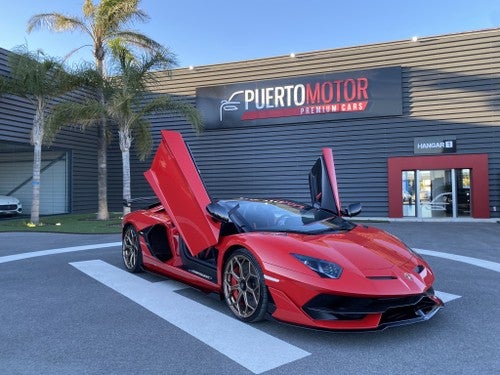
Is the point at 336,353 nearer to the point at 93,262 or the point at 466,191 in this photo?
the point at 93,262

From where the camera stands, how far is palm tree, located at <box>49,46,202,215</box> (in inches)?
543

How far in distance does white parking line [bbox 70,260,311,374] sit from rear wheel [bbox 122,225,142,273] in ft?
0.62

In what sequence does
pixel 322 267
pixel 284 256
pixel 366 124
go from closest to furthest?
pixel 322 267 → pixel 284 256 → pixel 366 124

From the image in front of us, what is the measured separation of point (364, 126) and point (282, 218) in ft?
42.6

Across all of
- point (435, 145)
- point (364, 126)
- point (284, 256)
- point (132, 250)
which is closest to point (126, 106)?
point (132, 250)

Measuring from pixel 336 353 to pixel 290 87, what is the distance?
15254mm

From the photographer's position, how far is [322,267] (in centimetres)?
353

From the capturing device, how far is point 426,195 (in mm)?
16344

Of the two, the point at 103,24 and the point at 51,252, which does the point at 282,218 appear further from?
the point at 103,24

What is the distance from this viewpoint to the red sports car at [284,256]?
338 centimetres

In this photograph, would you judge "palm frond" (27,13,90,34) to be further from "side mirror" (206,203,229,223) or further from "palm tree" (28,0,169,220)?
"side mirror" (206,203,229,223)

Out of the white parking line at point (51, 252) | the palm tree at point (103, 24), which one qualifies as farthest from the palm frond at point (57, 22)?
the white parking line at point (51, 252)

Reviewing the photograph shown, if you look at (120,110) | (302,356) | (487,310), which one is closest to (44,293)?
(302,356)

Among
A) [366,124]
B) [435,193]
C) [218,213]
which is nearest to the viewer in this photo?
[218,213]
